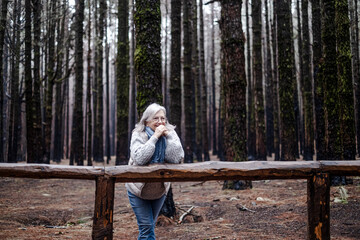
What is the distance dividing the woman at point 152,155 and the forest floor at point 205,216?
180 centimetres

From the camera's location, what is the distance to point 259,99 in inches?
536

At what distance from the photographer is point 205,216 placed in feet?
20.6

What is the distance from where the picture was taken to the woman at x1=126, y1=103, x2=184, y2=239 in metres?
3.18

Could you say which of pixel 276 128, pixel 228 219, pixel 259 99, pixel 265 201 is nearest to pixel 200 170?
pixel 228 219

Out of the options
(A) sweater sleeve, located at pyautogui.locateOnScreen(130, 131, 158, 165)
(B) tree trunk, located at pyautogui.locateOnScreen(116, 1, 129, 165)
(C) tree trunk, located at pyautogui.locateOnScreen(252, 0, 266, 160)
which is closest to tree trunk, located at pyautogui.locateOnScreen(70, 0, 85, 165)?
(B) tree trunk, located at pyautogui.locateOnScreen(116, 1, 129, 165)

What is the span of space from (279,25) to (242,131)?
17.1 feet

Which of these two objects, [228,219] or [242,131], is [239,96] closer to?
[242,131]

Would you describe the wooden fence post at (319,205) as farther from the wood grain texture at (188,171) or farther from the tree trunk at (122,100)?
the tree trunk at (122,100)

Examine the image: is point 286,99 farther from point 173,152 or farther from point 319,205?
point 173,152

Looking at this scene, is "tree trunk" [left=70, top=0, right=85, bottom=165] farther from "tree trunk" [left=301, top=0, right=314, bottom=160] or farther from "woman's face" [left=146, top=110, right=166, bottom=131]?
"woman's face" [left=146, top=110, right=166, bottom=131]

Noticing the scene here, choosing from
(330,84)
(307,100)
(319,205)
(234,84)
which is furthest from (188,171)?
(307,100)

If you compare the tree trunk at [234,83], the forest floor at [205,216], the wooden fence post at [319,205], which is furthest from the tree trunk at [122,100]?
the wooden fence post at [319,205]

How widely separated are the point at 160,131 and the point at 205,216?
3730 millimetres

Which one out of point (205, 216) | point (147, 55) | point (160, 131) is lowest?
point (205, 216)
